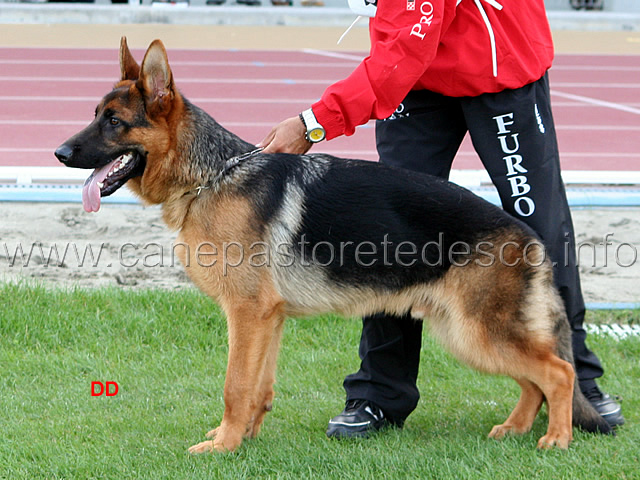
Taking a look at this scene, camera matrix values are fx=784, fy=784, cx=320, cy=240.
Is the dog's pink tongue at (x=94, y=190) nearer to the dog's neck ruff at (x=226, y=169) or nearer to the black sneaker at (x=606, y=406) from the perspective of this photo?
the dog's neck ruff at (x=226, y=169)

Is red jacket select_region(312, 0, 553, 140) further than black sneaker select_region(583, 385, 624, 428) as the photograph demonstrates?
No

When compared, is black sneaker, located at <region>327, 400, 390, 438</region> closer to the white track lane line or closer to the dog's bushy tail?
the dog's bushy tail

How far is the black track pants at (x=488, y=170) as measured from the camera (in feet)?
11.4

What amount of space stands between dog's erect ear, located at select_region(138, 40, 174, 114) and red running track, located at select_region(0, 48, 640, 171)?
5.84 m

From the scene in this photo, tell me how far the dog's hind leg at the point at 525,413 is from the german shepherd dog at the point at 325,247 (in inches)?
4.4

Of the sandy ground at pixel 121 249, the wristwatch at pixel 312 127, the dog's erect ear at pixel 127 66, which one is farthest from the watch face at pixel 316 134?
the sandy ground at pixel 121 249

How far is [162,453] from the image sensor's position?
11.1 feet

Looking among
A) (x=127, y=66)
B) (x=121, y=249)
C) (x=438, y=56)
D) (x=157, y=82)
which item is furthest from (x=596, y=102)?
(x=157, y=82)

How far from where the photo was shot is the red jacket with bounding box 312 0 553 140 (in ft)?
10.5

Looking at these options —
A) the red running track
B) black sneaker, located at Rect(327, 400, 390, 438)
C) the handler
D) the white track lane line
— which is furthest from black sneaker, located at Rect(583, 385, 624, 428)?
the white track lane line

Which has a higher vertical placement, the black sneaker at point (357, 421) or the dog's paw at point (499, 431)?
the dog's paw at point (499, 431)

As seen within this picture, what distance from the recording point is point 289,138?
3.36m

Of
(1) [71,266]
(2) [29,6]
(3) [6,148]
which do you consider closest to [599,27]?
(2) [29,6]

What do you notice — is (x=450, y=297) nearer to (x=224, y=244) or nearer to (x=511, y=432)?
(x=511, y=432)
